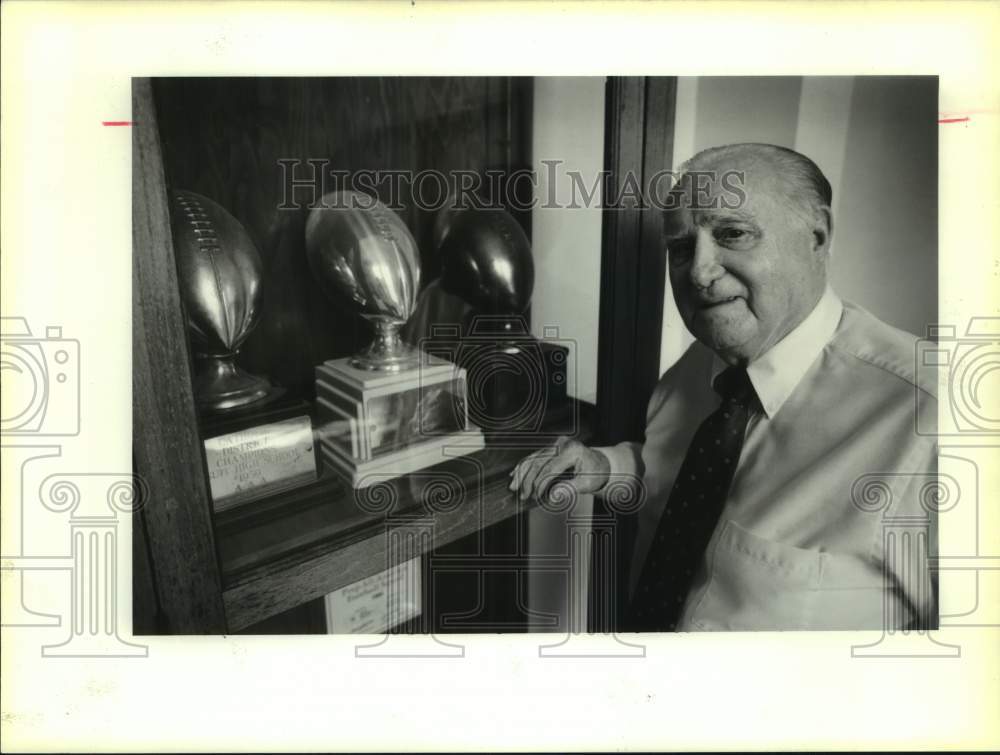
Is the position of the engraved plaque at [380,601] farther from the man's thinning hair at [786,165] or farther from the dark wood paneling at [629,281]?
the man's thinning hair at [786,165]

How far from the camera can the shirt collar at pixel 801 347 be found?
65 centimetres

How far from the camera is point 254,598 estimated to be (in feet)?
1.98

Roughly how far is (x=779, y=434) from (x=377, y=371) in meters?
0.38

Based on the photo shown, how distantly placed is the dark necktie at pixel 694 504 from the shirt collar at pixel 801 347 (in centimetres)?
3

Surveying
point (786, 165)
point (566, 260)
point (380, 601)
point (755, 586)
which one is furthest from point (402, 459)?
point (786, 165)

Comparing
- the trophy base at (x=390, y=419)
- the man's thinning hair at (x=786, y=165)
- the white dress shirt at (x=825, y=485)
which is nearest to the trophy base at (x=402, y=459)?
the trophy base at (x=390, y=419)

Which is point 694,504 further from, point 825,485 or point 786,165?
point 786,165

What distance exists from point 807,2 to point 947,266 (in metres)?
0.30

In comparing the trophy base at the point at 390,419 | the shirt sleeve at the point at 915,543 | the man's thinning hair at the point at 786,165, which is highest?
the man's thinning hair at the point at 786,165

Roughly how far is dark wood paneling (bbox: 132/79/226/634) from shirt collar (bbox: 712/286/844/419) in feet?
1.70

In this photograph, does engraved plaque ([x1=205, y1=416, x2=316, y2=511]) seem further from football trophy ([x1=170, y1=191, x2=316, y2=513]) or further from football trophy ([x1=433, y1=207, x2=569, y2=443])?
football trophy ([x1=433, y1=207, x2=569, y2=443])

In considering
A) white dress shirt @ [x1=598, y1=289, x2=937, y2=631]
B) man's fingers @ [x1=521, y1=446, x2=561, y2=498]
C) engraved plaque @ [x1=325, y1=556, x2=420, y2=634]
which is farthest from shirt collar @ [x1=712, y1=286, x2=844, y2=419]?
engraved plaque @ [x1=325, y1=556, x2=420, y2=634]

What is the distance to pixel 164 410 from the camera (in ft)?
1.88

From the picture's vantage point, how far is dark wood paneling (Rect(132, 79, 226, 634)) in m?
0.57
